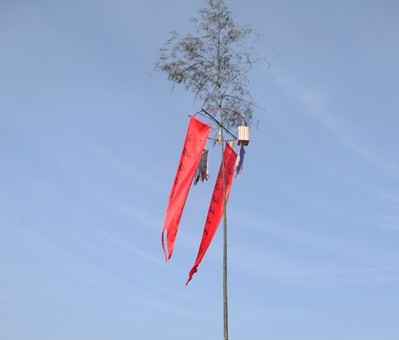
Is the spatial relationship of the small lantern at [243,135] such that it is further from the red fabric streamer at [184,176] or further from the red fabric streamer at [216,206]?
the red fabric streamer at [184,176]

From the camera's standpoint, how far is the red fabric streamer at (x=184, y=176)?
35.7 feet

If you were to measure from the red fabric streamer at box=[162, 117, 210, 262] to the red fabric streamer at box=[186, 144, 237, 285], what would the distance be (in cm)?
61

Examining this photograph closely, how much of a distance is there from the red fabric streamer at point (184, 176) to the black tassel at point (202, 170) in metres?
0.68

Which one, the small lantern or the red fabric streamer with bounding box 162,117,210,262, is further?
the small lantern

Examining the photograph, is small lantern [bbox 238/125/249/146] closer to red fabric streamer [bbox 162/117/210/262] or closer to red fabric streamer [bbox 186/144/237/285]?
red fabric streamer [bbox 186/144/237/285]

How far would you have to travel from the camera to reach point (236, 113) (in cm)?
1263

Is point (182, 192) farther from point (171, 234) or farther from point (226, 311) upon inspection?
point (226, 311)

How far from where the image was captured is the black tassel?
12.4 m

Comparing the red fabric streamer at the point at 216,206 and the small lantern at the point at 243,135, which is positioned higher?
the small lantern at the point at 243,135

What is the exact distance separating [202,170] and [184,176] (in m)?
1.14

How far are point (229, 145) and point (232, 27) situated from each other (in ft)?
9.00

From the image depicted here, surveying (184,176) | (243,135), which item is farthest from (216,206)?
(243,135)

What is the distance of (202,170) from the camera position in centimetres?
1243

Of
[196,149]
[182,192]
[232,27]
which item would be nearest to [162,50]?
[232,27]
